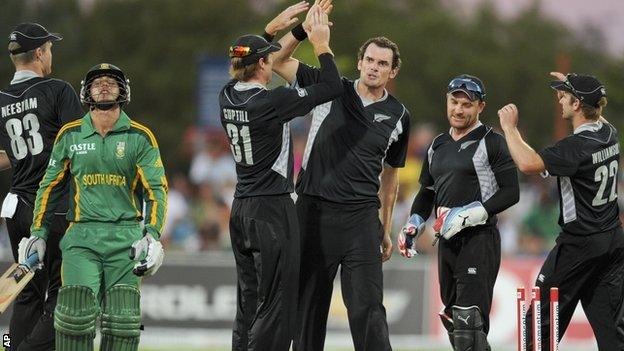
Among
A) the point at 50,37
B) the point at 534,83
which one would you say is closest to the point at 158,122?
the point at 534,83

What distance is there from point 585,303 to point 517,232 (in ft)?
34.9

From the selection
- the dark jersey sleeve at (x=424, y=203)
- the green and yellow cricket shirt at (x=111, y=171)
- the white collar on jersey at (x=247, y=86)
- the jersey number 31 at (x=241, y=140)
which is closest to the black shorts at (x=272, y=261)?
the jersey number 31 at (x=241, y=140)

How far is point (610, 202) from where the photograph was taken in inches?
418

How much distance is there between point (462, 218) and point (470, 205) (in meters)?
0.15

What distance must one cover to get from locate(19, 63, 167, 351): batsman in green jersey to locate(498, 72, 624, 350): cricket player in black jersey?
10.1 feet

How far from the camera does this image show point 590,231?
10.5 metres

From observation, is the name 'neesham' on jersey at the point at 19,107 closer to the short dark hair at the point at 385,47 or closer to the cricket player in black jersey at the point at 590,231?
the short dark hair at the point at 385,47

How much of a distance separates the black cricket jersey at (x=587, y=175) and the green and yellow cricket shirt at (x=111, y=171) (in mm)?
2958

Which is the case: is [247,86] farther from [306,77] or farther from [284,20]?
[284,20]

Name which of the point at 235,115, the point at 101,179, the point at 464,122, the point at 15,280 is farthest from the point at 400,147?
the point at 15,280

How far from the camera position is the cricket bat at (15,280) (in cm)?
991

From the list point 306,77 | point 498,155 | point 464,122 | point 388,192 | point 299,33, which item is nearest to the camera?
point 306,77

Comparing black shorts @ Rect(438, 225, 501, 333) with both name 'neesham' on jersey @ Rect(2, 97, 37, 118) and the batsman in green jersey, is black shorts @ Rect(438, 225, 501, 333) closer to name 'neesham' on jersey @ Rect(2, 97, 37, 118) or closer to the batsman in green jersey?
the batsman in green jersey

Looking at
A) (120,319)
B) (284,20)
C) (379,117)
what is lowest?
(120,319)
